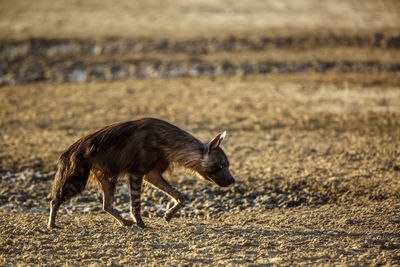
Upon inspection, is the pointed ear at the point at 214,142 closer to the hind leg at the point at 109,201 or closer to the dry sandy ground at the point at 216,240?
the dry sandy ground at the point at 216,240

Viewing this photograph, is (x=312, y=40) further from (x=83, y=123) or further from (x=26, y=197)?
(x=26, y=197)

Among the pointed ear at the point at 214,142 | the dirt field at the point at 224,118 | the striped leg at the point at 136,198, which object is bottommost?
the dirt field at the point at 224,118

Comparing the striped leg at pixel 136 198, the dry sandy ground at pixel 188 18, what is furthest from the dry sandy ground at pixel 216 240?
the dry sandy ground at pixel 188 18

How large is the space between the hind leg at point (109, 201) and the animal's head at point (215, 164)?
1075 millimetres

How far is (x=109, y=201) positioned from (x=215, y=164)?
52.5 inches

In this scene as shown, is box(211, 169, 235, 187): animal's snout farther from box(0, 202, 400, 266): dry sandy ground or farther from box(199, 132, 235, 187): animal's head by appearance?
box(0, 202, 400, 266): dry sandy ground

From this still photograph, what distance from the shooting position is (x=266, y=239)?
605cm

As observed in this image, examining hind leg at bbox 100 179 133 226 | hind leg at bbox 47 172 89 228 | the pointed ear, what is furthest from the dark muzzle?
hind leg at bbox 47 172 89 228

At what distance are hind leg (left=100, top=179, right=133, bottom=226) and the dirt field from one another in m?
0.16

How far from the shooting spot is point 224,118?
11688mm

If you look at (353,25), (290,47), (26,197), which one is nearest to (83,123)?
(26,197)

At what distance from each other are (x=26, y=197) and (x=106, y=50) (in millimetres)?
11231

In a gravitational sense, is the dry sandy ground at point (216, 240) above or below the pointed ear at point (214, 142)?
below

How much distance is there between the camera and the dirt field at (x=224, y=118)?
598 centimetres
